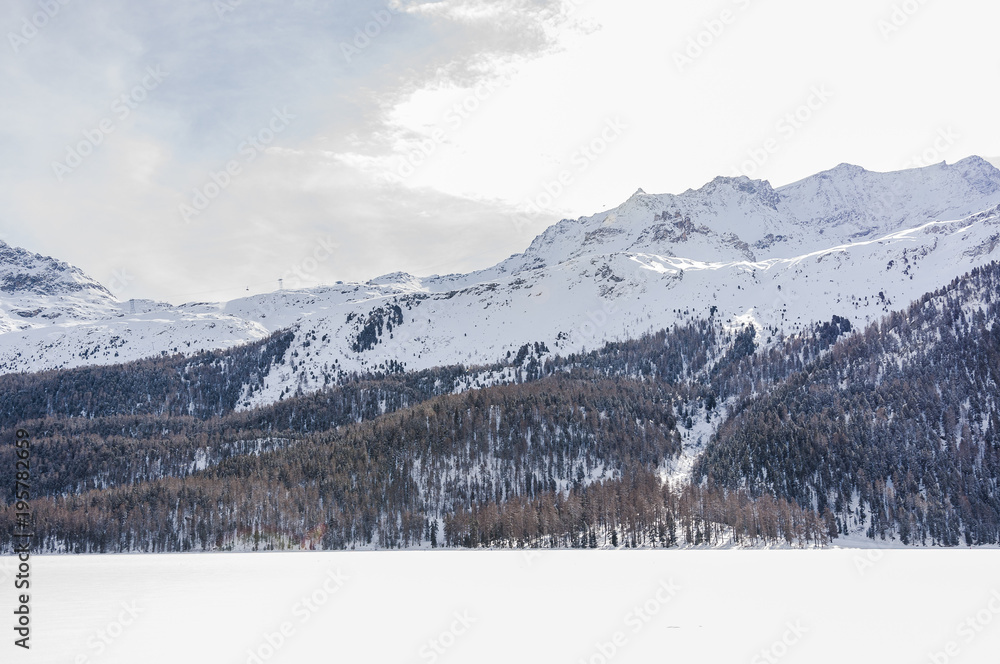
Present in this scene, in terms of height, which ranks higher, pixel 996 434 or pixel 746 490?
pixel 996 434

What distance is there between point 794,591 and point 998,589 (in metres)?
21.1

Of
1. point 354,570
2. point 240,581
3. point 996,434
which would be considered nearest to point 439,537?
point 354,570

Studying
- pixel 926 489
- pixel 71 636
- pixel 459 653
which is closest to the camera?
pixel 459 653

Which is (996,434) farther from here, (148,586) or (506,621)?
(148,586)

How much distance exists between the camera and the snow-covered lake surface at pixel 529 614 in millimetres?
45781

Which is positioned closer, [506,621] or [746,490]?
[506,621]

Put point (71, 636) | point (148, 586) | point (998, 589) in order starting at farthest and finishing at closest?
point (148, 586) → point (998, 589) → point (71, 636)

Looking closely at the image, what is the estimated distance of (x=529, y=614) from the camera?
60469mm

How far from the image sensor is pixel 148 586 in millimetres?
89500

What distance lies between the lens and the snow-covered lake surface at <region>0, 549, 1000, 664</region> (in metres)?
45.8

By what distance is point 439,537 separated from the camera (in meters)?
185

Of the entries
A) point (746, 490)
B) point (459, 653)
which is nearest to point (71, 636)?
point (459, 653)

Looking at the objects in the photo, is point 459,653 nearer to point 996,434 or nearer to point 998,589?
point 998,589

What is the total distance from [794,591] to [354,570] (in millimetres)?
64476
